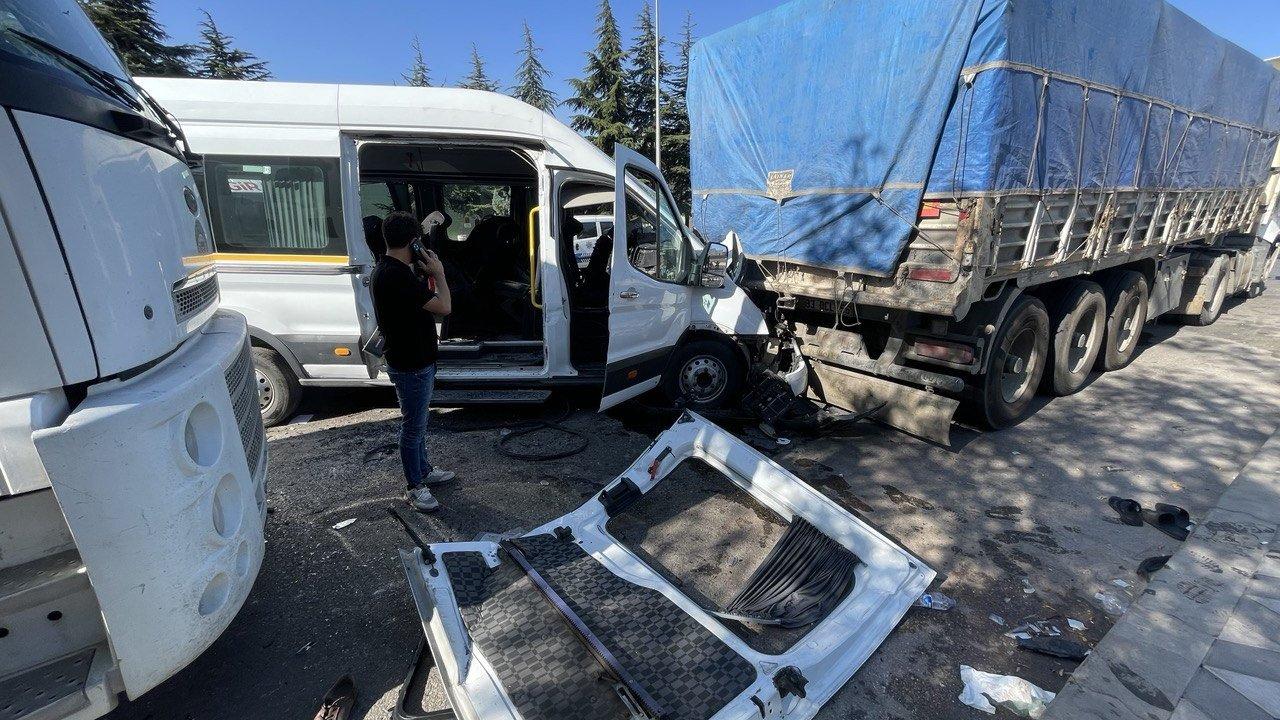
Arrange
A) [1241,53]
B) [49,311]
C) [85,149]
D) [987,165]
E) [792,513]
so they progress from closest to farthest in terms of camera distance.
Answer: [49,311] < [85,149] < [792,513] < [987,165] < [1241,53]

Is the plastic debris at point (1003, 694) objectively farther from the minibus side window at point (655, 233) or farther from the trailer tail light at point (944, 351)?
the minibus side window at point (655, 233)

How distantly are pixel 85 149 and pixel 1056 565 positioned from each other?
455 centimetres

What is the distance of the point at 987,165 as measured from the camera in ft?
12.2

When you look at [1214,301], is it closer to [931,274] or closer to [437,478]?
[931,274]

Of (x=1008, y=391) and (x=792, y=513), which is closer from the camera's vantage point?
(x=792, y=513)

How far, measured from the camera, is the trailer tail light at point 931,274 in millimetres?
3941

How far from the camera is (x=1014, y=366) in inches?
192

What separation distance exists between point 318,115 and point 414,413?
2535mm

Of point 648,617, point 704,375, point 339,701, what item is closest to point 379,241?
point 704,375

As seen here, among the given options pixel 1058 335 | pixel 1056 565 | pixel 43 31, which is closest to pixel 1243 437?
pixel 1058 335

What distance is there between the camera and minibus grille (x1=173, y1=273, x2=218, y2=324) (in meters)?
1.87

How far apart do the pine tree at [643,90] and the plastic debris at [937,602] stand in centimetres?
2077

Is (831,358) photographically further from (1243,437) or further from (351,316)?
(351,316)

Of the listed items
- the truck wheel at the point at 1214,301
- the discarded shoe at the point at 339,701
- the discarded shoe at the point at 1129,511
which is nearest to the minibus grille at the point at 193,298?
the discarded shoe at the point at 339,701
